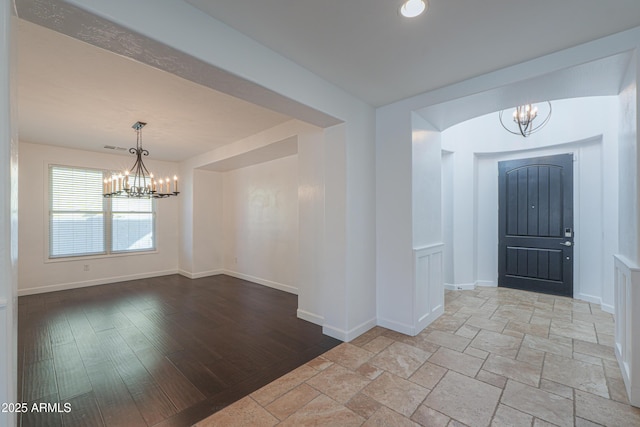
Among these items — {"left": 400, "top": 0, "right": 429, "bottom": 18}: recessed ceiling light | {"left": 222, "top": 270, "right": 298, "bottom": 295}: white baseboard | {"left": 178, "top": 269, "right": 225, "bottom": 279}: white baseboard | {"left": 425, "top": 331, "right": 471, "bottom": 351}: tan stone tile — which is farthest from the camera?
{"left": 178, "top": 269, "right": 225, "bottom": 279}: white baseboard

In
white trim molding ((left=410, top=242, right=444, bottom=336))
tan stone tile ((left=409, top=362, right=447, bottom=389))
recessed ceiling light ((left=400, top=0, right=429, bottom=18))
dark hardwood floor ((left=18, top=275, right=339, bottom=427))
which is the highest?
recessed ceiling light ((left=400, top=0, right=429, bottom=18))

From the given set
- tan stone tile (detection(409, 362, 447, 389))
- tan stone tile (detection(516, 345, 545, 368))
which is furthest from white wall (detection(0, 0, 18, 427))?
tan stone tile (detection(516, 345, 545, 368))

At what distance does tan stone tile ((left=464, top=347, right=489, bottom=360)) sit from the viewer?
8.63 feet

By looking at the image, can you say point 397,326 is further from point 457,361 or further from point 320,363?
point 320,363

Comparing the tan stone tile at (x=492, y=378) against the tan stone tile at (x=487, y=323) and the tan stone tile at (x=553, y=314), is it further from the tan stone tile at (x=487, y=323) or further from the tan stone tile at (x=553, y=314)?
the tan stone tile at (x=553, y=314)

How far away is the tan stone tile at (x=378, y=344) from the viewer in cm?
280

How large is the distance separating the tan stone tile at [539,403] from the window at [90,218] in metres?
6.73

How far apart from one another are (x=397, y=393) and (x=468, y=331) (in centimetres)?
155

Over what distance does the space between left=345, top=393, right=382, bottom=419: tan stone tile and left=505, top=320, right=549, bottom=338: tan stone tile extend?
2.16 m

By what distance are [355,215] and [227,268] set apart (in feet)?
14.7

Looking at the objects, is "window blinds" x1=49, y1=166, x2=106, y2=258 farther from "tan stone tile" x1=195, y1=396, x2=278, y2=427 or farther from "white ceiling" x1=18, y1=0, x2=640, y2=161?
"tan stone tile" x1=195, y1=396, x2=278, y2=427

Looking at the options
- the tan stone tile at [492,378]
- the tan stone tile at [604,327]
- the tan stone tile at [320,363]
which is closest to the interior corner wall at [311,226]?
the tan stone tile at [320,363]

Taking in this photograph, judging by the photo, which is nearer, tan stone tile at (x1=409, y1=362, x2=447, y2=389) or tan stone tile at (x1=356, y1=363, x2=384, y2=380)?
tan stone tile at (x1=409, y1=362, x2=447, y2=389)

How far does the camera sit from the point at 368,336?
10.2 ft
